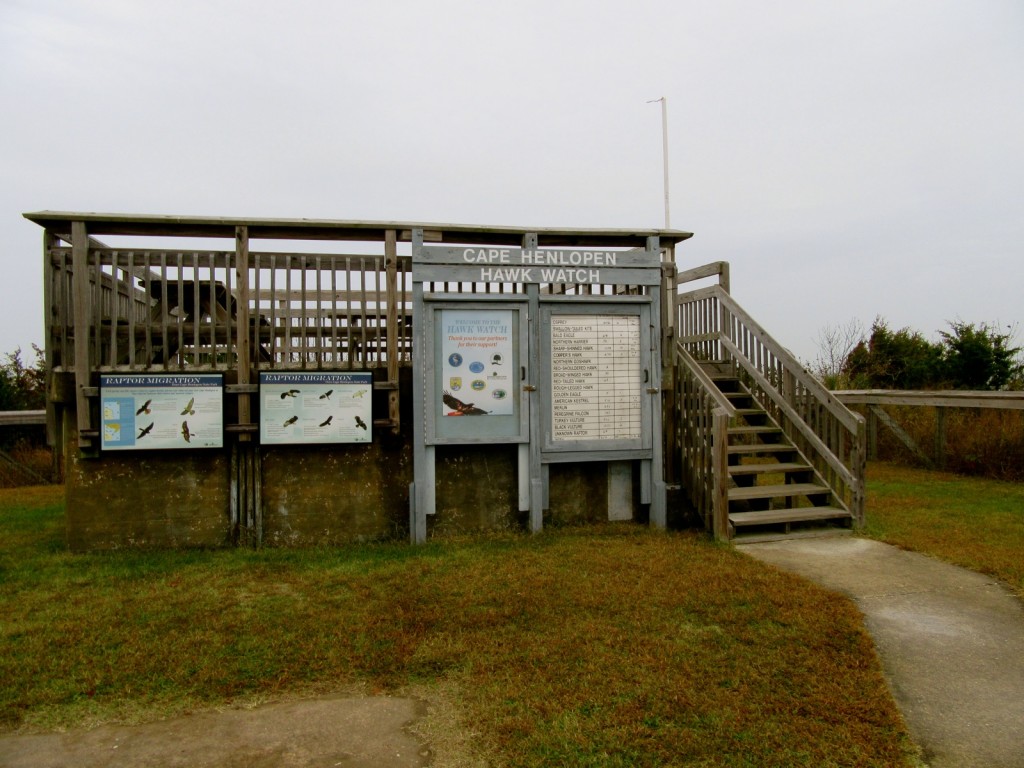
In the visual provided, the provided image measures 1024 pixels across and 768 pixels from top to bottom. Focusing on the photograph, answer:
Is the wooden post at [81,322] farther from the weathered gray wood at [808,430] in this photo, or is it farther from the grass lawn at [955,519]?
the grass lawn at [955,519]

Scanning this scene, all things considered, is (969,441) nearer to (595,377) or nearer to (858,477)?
(858,477)

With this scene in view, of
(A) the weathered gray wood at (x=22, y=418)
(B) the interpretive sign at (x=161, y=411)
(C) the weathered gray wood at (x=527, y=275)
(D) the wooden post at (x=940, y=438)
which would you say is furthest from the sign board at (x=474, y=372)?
(A) the weathered gray wood at (x=22, y=418)

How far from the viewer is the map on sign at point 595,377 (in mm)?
7457

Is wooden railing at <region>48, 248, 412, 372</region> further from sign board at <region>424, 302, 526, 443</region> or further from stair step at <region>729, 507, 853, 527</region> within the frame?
stair step at <region>729, 507, 853, 527</region>

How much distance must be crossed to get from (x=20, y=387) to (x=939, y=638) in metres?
20.1

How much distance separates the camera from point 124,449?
6.80m

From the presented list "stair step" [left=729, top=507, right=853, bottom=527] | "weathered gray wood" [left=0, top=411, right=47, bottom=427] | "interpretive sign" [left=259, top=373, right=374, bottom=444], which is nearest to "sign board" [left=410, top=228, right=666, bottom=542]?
"interpretive sign" [left=259, top=373, right=374, bottom=444]

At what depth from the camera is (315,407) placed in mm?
7074

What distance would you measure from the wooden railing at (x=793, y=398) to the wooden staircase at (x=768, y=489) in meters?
0.11

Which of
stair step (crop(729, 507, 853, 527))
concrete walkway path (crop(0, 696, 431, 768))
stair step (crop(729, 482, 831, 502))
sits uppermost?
stair step (crop(729, 482, 831, 502))

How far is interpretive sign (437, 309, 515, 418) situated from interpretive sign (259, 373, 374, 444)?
0.78 meters

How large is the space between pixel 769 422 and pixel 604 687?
5.38 m

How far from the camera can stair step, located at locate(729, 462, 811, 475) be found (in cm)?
737

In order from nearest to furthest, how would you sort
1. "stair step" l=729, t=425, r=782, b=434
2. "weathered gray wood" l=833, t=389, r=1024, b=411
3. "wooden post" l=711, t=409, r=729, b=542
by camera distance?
"wooden post" l=711, t=409, r=729, b=542
"stair step" l=729, t=425, r=782, b=434
"weathered gray wood" l=833, t=389, r=1024, b=411
